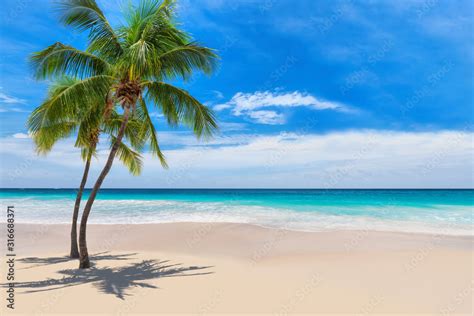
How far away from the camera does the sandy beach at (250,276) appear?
5.35 m

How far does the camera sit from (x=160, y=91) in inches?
295

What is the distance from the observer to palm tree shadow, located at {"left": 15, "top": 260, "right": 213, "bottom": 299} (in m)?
6.10

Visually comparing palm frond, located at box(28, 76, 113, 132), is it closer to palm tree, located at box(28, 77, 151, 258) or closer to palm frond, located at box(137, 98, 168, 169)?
palm tree, located at box(28, 77, 151, 258)

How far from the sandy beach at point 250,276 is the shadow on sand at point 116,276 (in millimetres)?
19

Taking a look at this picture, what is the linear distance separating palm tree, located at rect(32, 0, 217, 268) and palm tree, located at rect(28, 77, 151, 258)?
0.32m

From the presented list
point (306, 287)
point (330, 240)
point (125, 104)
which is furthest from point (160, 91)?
point (330, 240)

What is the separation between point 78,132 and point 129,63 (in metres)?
2.81

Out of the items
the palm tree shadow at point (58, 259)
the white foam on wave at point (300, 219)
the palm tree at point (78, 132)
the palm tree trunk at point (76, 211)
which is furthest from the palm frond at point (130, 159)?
the white foam on wave at point (300, 219)

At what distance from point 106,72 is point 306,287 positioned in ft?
19.3

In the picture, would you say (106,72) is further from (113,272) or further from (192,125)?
(113,272)

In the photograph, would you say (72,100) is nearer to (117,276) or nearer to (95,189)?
(95,189)

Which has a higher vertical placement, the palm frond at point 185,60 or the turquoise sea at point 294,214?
the palm frond at point 185,60

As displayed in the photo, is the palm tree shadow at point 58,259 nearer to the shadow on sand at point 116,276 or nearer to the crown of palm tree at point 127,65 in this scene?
the shadow on sand at point 116,276

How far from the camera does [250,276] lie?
23.1 ft
